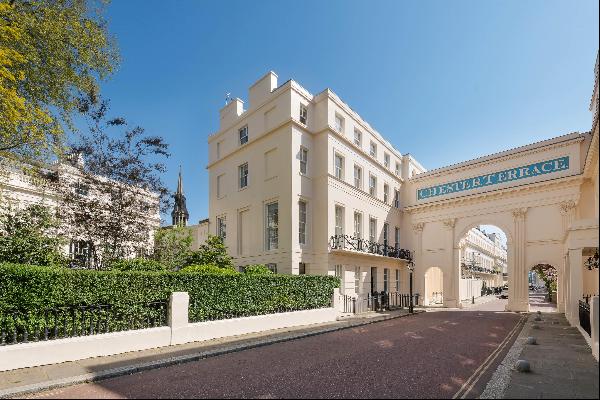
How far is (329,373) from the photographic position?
22.9ft

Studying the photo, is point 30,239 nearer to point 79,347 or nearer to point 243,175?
point 79,347

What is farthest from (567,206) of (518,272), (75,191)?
(75,191)

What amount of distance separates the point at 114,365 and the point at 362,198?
701 inches

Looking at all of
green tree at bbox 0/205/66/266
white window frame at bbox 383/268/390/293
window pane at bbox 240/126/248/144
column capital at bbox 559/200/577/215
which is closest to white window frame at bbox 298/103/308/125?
window pane at bbox 240/126/248/144

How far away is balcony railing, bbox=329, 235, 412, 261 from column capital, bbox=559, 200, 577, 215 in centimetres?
1027

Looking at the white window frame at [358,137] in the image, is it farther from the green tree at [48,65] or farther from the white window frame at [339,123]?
the green tree at [48,65]

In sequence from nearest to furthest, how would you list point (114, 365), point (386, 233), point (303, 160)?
point (114, 365) < point (303, 160) < point (386, 233)

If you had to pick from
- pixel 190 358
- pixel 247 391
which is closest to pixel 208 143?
pixel 190 358

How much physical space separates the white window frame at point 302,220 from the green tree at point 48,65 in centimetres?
1118

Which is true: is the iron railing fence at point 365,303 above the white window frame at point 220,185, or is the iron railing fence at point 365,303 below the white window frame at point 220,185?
below

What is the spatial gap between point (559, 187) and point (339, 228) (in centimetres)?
1430

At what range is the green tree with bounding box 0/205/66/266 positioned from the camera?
1192 centimetres

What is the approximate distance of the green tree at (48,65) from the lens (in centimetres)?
1041

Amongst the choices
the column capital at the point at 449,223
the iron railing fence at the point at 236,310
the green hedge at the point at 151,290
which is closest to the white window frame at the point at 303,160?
the green hedge at the point at 151,290
